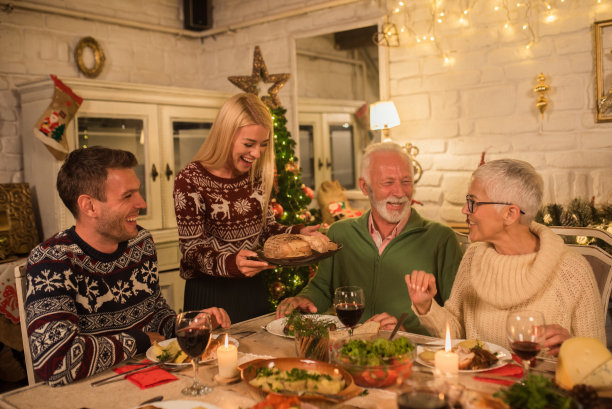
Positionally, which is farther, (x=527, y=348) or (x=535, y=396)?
(x=527, y=348)

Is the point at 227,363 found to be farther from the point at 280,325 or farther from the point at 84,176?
the point at 84,176

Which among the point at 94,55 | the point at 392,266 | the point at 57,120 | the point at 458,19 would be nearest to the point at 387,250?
the point at 392,266

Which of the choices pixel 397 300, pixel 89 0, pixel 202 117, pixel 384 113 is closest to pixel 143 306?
pixel 397 300

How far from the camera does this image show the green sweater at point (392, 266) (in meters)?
2.48

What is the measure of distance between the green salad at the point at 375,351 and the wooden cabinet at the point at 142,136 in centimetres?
289

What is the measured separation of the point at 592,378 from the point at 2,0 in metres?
4.19

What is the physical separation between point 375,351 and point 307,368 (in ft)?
0.58

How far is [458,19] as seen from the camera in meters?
3.98

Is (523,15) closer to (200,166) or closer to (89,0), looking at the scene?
(200,166)

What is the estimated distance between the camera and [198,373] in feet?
5.29

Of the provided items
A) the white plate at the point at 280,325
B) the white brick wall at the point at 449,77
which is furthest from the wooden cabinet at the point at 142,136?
the white plate at the point at 280,325

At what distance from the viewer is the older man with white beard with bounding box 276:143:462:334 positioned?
2.49 metres

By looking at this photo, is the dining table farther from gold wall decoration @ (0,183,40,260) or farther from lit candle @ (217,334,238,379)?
gold wall decoration @ (0,183,40,260)

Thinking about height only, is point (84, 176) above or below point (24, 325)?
above
